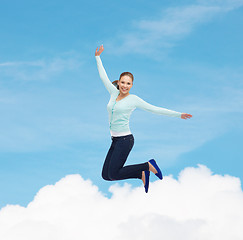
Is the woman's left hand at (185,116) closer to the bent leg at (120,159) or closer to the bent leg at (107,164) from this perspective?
the bent leg at (120,159)

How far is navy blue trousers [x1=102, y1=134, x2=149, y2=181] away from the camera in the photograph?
10.5m

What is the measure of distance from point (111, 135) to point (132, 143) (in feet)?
1.69

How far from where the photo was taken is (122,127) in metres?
10.5

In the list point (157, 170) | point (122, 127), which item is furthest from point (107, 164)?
point (157, 170)

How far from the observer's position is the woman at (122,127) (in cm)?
1035

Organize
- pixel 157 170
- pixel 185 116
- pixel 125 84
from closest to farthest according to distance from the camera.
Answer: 1. pixel 185 116
2. pixel 125 84
3. pixel 157 170

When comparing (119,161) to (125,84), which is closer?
(125,84)

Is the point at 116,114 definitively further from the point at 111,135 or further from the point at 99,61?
the point at 99,61

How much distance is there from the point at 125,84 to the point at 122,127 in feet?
3.20

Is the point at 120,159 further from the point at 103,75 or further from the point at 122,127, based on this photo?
the point at 103,75

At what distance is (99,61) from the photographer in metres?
11.0

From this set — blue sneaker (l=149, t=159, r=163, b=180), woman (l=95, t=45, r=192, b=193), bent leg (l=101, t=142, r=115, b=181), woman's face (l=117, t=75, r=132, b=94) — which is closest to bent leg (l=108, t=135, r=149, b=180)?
woman (l=95, t=45, r=192, b=193)

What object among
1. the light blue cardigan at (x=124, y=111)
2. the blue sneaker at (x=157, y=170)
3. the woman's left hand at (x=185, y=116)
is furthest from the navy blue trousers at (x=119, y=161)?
the woman's left hand at (x=185, y=116)

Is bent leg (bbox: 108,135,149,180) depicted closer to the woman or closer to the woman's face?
the woman
